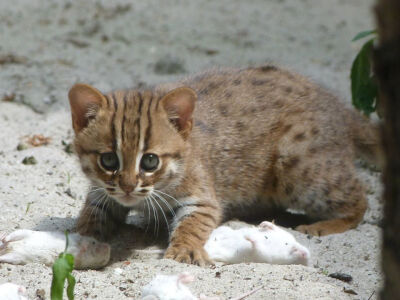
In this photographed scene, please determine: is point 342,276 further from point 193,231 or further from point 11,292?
point 11,292

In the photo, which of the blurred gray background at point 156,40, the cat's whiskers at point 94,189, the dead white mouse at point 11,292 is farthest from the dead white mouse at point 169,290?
the blurred gray background at point 156,40

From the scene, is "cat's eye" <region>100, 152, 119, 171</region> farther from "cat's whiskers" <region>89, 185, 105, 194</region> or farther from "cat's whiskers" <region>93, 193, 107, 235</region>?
"cat's whiskers" <region>93, 193, 107, 235</region>

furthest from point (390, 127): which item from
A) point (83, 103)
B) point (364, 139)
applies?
point (364, 139)

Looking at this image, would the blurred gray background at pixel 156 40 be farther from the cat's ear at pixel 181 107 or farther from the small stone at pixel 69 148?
the cat's ear at pixel 181 107

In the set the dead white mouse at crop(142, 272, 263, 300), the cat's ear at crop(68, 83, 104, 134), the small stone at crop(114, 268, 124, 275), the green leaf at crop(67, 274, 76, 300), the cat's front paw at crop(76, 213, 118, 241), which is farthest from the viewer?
the cat's front paw at crop(76, 213, 118, 241)

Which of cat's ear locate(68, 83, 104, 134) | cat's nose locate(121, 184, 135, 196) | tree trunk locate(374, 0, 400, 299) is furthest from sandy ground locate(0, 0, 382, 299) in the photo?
tree trunk locate(374, 0, 400, 299)

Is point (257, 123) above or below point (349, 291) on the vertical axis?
above

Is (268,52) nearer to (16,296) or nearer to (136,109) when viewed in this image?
(136,109)
